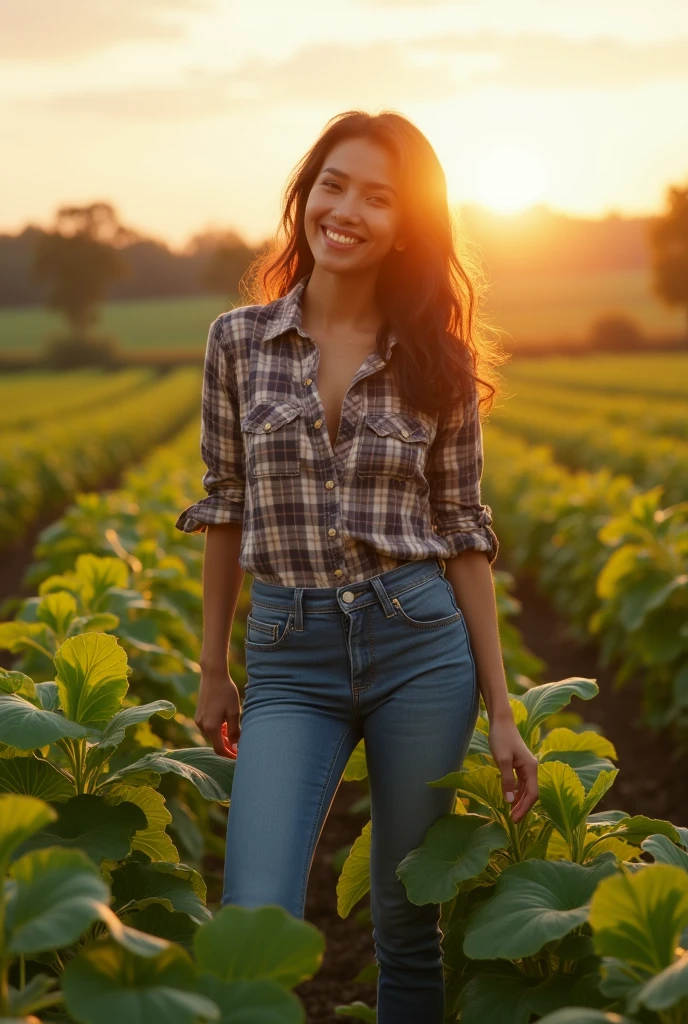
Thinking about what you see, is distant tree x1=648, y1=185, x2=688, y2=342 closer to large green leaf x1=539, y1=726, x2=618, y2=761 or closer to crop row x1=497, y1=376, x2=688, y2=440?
crop row x1=497, y1=376, x2=688, y2=440

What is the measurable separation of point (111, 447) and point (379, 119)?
64.8 ft

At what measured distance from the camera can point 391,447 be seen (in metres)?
2.37

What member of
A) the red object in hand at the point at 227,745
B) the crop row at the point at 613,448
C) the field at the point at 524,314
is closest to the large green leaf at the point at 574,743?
the red object in hand at the point at 227,745

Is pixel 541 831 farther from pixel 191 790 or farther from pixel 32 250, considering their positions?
pixel 32 250

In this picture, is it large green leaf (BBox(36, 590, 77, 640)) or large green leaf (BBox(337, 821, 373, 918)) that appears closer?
large green leaf (BBox(337, 821, 373, 918))

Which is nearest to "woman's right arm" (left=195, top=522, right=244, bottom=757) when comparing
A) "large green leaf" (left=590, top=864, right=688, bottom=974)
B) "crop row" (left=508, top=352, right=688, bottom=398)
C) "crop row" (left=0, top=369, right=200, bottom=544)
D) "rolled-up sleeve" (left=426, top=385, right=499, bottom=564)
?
"rolled-up sleeve" (left=426, top=385, right=499, bottom=564)

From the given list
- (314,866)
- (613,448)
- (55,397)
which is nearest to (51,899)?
(314,866)

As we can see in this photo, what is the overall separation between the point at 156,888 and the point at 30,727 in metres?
0.42

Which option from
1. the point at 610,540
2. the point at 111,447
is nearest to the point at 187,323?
the point at 111,447

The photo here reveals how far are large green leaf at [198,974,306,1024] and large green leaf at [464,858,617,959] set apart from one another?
0.42 m

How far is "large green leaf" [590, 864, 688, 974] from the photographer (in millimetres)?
1585

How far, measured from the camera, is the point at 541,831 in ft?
7.80

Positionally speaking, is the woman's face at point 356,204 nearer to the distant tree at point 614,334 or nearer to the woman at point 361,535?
the woman at point 361,535

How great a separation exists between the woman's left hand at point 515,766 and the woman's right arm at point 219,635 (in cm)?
58
